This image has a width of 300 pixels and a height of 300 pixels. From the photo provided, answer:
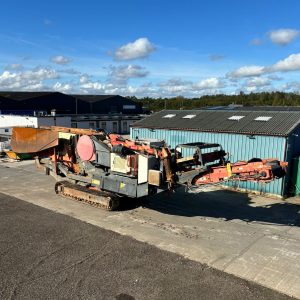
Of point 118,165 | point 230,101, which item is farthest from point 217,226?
point 230,101

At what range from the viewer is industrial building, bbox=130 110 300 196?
52.5 feet

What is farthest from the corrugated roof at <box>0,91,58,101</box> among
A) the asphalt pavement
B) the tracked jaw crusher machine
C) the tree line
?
the asphalt pavement

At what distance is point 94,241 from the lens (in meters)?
10.3

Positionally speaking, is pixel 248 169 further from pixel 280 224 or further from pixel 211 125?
pixel 211 125

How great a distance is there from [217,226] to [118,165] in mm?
4016

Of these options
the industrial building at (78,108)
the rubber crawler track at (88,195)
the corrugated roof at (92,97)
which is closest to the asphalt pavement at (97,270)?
the rubber crawler track at (88,195)

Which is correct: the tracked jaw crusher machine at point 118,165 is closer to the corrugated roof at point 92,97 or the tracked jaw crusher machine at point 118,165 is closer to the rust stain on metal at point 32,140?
the rust stain on metal at point 32,140

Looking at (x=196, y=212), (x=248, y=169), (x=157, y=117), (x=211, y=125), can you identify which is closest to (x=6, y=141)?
(x=157, y=117)

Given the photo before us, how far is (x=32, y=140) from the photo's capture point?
14.9 metres

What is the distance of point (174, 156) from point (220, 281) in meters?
5.02

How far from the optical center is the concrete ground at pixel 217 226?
8.96 meters

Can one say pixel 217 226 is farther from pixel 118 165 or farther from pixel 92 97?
pixel 92 97

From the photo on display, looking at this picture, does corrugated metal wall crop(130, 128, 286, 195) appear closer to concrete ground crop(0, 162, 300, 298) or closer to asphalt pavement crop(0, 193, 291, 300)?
concrete ground crop(0, 162, 300, 298)

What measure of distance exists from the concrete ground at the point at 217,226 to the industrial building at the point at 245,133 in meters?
1.61
